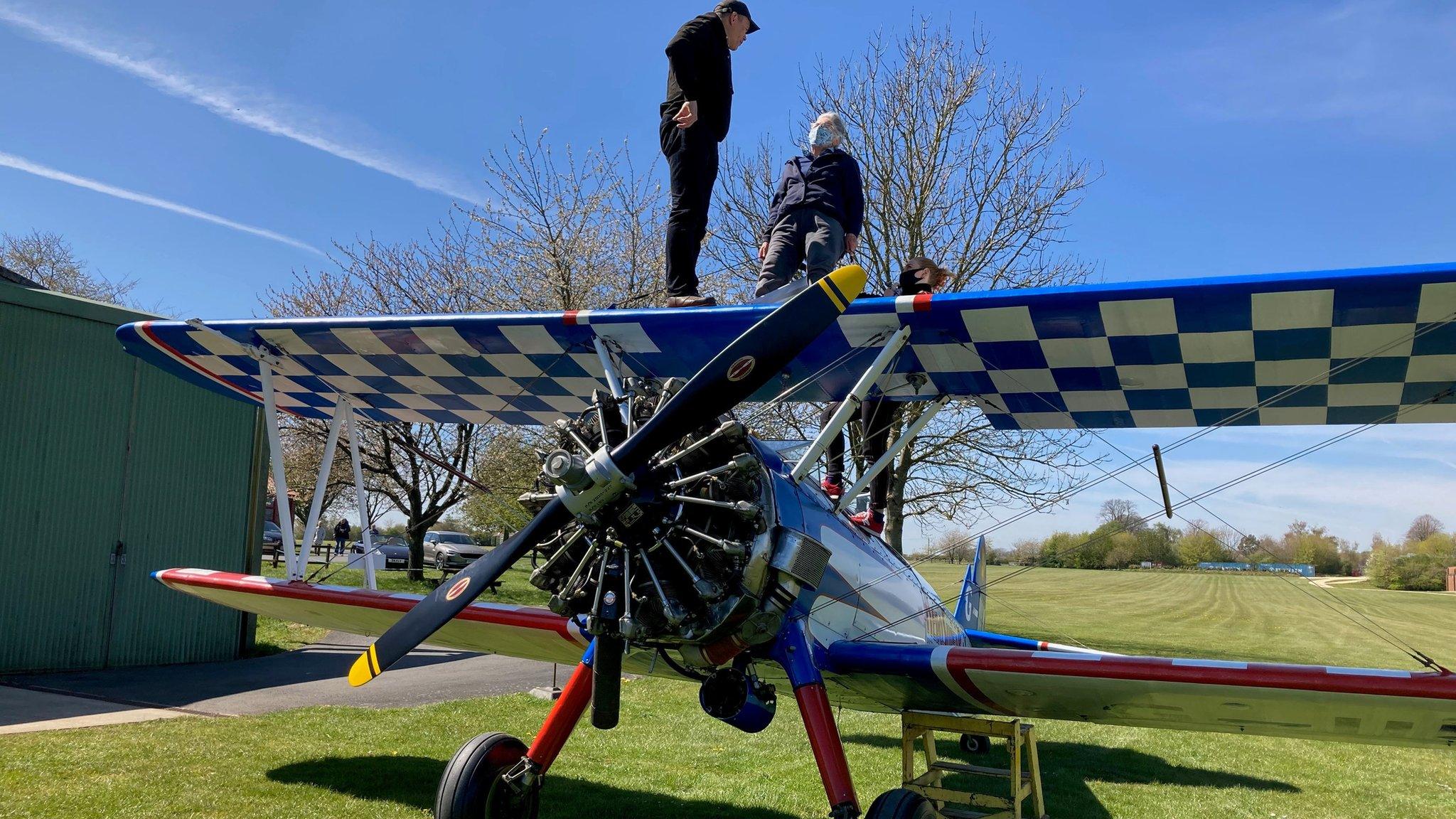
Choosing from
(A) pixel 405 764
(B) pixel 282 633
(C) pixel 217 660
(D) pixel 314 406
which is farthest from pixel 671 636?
(B) pixel 282 633

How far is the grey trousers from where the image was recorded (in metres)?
5.47

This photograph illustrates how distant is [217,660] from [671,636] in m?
11.5

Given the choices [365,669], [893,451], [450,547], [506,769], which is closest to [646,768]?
[506,769]

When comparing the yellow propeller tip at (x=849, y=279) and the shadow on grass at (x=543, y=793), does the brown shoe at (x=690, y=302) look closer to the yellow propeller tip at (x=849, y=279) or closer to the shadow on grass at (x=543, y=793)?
the yellow propeller tip at (x=849, y=279)

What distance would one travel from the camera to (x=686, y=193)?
200 inches

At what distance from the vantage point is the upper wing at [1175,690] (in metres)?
4.03

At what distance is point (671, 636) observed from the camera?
392cm

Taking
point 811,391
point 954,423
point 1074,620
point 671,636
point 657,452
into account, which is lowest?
point 1074,620

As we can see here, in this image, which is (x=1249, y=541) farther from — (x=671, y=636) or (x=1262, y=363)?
(x=671, y=636)

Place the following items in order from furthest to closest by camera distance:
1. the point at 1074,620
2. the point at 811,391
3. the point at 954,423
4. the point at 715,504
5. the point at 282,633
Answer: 1. the point at 1074,620
2. the point at 954,423
3. the point at 282,633
4. the point at 811,391
5. the point at 715,504

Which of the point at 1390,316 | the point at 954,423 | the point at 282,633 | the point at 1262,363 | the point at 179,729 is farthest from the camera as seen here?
the point at 954,423

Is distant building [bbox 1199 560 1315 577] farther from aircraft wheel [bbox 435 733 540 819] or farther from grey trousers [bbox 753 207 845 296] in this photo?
aircraft wheel [bbox 435 733 540 819]

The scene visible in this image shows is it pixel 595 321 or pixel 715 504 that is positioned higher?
pixel 595 321

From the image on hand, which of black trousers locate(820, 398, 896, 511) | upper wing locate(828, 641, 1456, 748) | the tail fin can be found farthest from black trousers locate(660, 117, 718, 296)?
the tail fin
